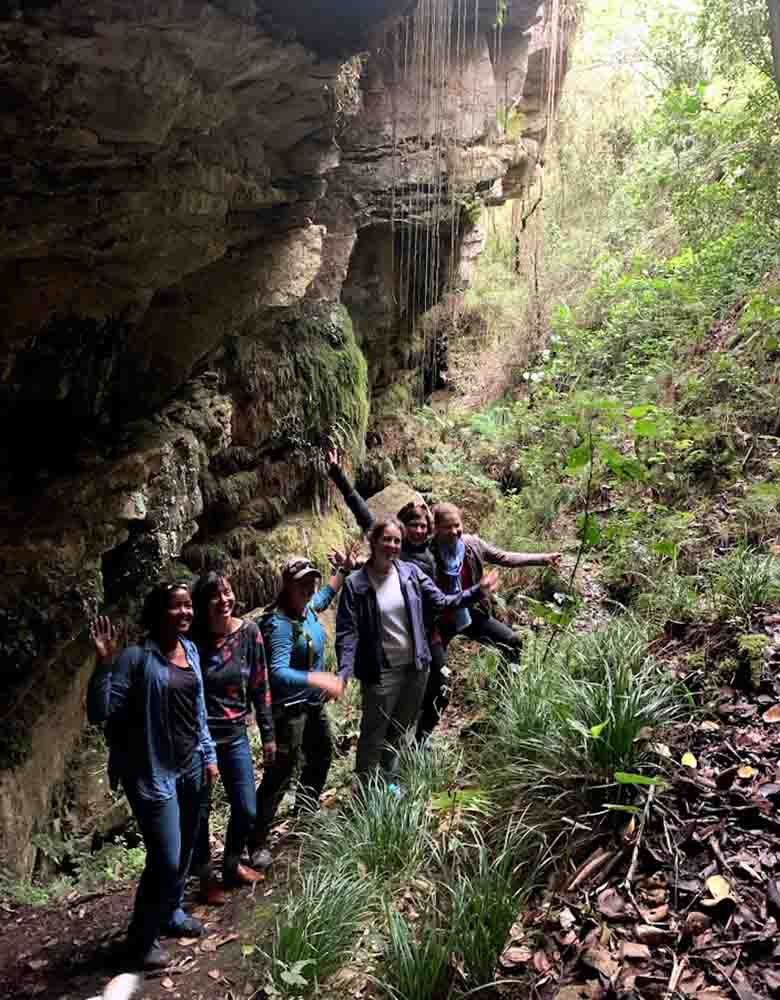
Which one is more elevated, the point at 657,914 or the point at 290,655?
the point at 290,655

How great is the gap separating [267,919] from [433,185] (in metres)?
8.54

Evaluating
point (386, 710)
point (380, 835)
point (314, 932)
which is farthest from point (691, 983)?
point (386, 710)

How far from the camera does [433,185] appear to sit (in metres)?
10.0

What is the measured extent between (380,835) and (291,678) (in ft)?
3.34

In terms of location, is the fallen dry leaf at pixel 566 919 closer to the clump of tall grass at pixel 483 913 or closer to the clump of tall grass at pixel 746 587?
the clump of tall grass at pixel 483 913

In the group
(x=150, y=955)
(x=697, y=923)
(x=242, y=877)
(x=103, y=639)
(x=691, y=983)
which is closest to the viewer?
(x=691, y=983)

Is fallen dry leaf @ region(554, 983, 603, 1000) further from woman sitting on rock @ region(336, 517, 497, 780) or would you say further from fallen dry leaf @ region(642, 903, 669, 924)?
woman sitting on rock @ region(336, 517, 497, 780)

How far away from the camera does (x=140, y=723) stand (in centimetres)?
396

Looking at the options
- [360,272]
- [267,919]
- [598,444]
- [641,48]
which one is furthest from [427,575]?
[641,48]

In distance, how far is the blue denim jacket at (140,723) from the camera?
3914 mm

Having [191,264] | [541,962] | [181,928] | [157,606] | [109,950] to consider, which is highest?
[191,264]

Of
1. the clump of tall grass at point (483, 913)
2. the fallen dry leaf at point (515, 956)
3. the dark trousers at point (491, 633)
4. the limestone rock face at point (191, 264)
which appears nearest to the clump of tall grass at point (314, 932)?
the clump of tall grass at point (483, 913)

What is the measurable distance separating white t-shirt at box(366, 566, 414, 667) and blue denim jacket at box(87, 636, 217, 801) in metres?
1.47

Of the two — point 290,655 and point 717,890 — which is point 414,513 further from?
point 717,890
